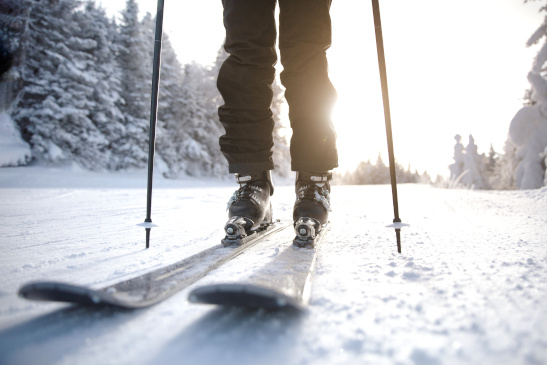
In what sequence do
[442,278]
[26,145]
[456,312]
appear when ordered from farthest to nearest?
1. [26,145]
2. [442,278]
3. [456,312]

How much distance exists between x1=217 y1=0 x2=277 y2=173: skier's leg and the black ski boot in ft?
0.64

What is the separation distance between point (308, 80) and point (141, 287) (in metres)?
1.07

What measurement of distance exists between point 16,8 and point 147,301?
1482 centimetres

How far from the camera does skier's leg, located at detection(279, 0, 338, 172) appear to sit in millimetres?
1268

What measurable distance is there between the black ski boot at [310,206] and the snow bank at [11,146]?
413 inches

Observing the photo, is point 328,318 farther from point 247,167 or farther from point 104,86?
point 104,86

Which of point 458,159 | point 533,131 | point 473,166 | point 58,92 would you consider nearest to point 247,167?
point 58,92

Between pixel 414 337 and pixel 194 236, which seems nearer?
pixel 414 337

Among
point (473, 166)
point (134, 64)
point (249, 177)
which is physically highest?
point (134, 64)

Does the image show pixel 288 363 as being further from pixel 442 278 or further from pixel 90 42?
pixel 90 42

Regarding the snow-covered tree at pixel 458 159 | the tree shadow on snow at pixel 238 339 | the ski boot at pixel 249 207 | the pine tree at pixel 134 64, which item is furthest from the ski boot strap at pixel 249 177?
the snow-covered tree at pixel 458 159

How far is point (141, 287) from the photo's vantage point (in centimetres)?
57

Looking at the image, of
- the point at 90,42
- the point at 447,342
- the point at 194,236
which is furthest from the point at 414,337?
the point at 90,42

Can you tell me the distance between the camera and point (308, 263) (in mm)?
755
